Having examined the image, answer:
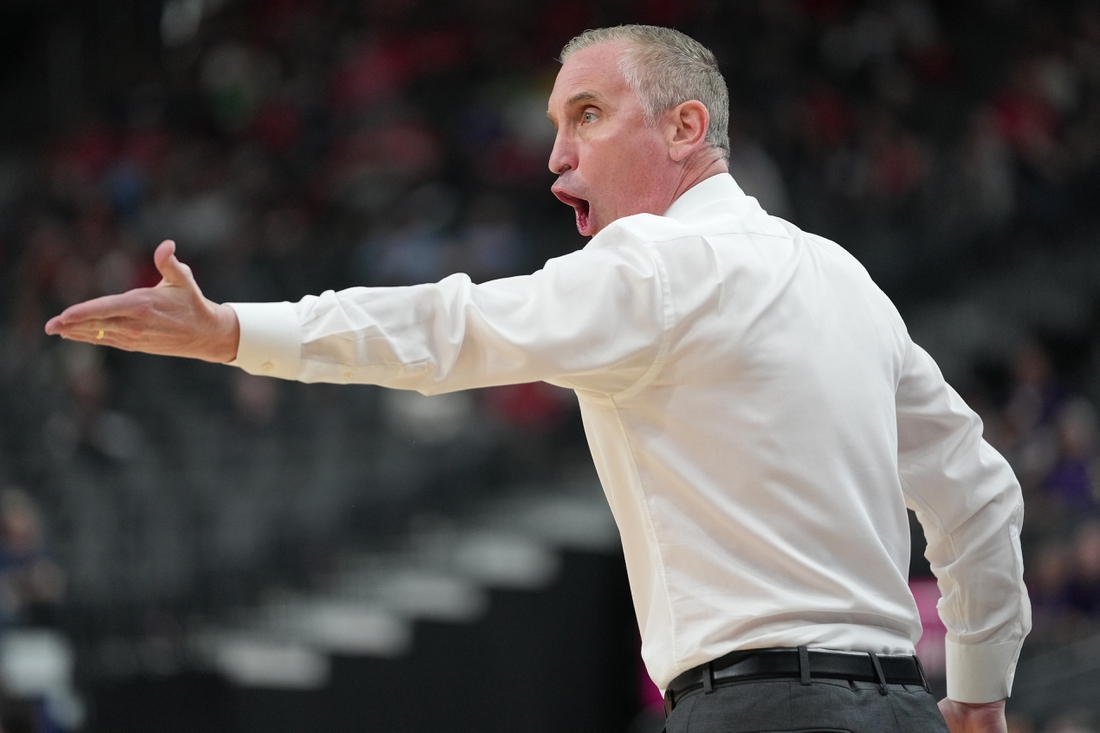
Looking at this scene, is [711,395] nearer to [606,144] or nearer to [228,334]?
[606,144]

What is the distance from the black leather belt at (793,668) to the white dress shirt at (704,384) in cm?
2

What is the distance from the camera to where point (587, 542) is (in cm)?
813

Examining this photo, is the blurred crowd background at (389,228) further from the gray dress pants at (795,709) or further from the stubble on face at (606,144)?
the stubble on face at (606,144)

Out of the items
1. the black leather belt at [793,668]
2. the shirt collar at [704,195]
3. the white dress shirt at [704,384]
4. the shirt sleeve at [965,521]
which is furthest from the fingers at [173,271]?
the shirt sleeve at [965,521]

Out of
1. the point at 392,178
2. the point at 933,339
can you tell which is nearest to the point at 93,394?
the point at 392,178

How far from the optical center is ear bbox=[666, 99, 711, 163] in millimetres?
2605

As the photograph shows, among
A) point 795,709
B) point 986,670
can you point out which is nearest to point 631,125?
point 795,709

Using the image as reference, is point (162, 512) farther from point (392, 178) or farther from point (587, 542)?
point (392, 178)

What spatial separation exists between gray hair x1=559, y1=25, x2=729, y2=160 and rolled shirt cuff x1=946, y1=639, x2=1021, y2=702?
110 cm

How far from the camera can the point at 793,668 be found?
7.27ft

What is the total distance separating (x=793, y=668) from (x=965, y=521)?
0.65 meters

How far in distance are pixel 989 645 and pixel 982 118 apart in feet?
31.6

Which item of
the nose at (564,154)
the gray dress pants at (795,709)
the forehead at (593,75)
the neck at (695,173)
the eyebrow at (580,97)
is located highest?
the forehead at (593,75)

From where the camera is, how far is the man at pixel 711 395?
7.18ft
